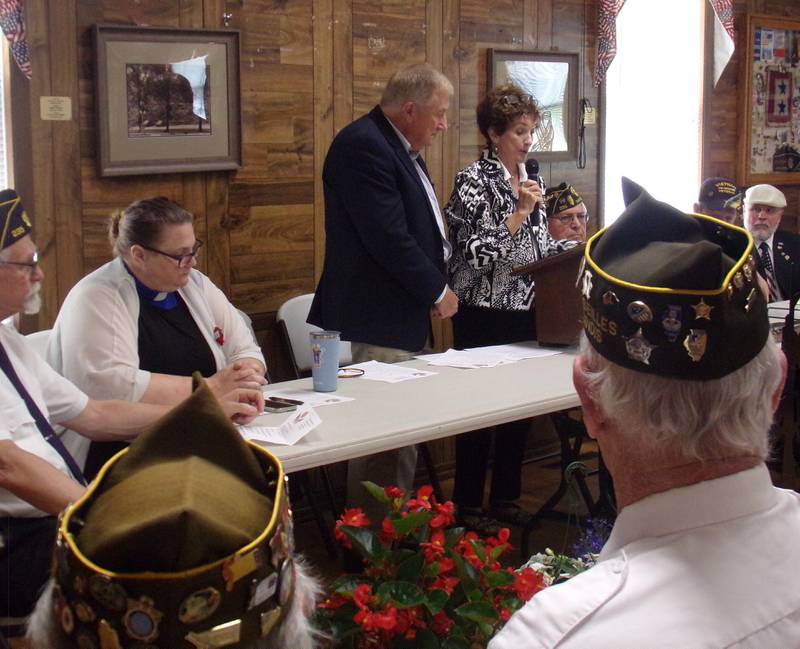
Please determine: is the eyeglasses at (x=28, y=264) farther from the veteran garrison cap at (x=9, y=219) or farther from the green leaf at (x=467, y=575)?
the green leaf at (x=467, y=575)

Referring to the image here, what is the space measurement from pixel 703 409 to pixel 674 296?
0.12 meters

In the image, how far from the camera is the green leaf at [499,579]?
1.55 metres

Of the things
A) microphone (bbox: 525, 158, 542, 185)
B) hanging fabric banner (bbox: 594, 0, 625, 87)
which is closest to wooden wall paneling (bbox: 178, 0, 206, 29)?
microphone (bbox: 525, 158, 542, 185)

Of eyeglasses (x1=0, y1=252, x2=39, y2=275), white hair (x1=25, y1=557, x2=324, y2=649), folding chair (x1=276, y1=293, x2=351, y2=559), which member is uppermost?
eyeglasses (x1=0, y1=252, x2=39, y2=275)

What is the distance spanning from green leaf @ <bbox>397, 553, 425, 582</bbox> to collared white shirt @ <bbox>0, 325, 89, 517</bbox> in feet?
3.66

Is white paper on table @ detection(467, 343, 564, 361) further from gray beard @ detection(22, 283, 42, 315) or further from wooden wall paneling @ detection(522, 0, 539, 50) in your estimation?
wooden wall paneling @ detection(522, 0, 539, 50)

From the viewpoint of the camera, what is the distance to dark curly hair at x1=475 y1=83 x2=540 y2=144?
4.03 m

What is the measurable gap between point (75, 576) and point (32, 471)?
1.50 metres

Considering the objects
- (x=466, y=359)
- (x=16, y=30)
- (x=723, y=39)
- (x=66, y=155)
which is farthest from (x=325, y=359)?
(x=723, y=39)

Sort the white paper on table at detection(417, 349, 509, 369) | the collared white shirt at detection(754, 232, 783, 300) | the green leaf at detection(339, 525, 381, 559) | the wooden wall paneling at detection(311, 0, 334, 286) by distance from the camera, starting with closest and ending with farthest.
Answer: the green leaf at detection(339, 525, 381, 559) < the white paper on table at detection(417, 349, 509, 369) < the wooden wall paneling at detection(311, 0, 334, 286) < the collared white shirt at detection(754, 232, 783, 300)

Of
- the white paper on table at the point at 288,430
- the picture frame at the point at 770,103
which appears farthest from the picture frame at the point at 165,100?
Answer: the picture frame at the point at 770,103

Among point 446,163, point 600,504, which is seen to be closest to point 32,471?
point 600,504

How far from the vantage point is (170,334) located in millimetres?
3119

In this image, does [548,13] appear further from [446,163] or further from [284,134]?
[284,134]
